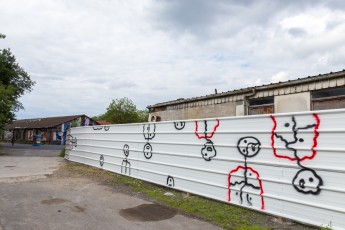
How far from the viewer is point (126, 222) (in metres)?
5.36

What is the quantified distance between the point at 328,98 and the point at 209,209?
20.6 feet

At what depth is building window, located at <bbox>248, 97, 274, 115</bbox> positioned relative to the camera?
39.5ft

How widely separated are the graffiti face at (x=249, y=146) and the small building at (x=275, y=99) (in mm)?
5225

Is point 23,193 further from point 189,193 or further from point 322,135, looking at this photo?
point 322,135

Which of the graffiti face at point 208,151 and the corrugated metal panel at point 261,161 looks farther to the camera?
the graffiti face at point 208,151

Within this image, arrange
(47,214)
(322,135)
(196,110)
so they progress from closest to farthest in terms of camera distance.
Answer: (322,135) < (47,214) < (196,110)

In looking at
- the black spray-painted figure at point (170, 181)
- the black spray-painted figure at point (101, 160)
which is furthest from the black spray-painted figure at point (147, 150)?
the black spray-painted figure at point (101, 160)

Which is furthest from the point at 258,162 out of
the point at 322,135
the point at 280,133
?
the point at 322,135

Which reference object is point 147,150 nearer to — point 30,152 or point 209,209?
point 209,209

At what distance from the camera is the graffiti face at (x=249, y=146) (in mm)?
6008

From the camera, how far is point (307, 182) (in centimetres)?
512

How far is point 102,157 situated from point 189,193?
18.3 ft

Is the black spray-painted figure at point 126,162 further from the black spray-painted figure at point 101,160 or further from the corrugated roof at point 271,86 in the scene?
the corrugated roof at point 271,86

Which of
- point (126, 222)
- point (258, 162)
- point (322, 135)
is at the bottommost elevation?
point (126, 222)
